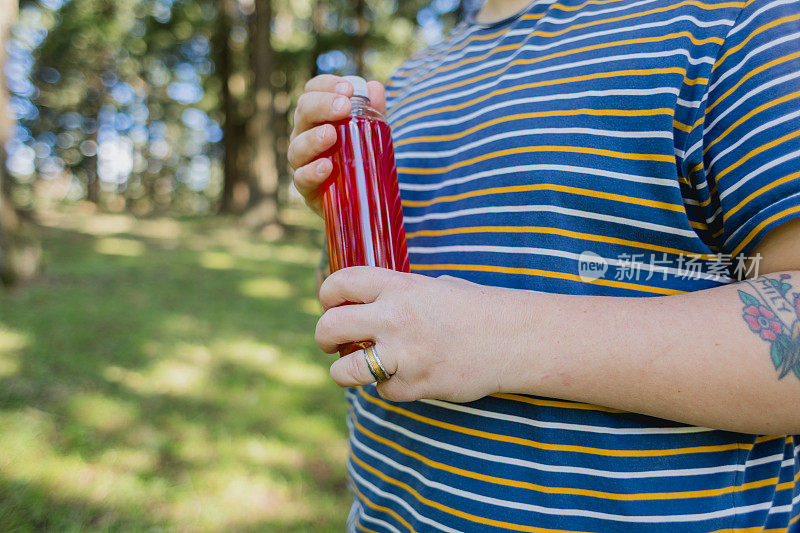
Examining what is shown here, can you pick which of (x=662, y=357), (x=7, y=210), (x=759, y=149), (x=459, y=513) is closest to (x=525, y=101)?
(x=759, y=149)

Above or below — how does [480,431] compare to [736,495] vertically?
above

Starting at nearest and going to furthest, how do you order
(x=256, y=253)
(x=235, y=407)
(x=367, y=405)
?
1. (x=367, y=405)
2. (x=235, y=407)
3. (x=256, y=253)

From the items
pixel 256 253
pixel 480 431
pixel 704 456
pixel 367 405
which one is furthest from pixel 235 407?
pixel 256 253

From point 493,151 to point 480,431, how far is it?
1.58 feet

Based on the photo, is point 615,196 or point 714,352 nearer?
point 714,352

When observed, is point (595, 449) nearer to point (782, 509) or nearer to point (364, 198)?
point (782, 509)

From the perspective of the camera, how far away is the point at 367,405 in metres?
1.06

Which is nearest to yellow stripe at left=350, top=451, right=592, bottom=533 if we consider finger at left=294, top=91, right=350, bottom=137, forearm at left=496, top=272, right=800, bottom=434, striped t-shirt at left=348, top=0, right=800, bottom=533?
striped t-shirt at left=348, top=0, right=800, bottom=533

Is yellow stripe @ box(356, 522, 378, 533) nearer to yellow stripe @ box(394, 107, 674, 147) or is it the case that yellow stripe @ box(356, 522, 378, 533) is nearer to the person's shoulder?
yellow stripe @ box(394, 107, 674, 147)

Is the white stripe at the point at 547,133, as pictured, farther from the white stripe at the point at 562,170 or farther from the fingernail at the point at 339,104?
the fingernail at the point at 339,104

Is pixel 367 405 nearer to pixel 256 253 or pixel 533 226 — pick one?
pixel 533 226

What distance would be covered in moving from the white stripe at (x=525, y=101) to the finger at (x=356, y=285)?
0.41 m

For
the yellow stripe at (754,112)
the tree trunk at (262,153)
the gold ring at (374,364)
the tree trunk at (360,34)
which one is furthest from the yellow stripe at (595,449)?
the tree trunk at (360,34)

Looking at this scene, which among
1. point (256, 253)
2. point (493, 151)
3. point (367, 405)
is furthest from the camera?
point (256, 253)
